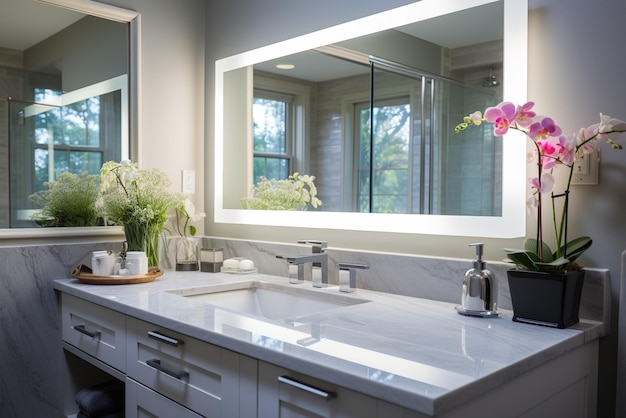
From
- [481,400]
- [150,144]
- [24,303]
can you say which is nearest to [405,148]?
[481,400]

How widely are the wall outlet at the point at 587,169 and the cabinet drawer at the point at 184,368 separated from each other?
0.96 metres

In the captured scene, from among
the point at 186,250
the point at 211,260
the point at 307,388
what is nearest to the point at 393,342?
the point at 307,388

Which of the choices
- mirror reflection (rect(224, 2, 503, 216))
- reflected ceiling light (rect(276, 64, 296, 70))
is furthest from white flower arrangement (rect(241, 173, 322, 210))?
reflected ceiling light (rect(276, 64, 296, 70))

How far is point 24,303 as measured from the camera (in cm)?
199

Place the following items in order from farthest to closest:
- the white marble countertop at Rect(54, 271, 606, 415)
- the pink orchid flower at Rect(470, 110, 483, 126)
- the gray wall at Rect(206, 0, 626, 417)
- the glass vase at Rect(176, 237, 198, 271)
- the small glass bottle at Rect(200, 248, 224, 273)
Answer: the glass vase at Rect(176, 237, 198, 271), the small glass bottle at Rect(200, 248, 224, 273), the pink orchid flower at Rect(470, 110, 483, 126), the gray wall at Rect(206, 0, 626, 417), the white marble countertop at Rect(54, 271, 606, 415)

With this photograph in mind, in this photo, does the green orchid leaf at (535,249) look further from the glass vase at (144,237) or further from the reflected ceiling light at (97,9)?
the reflected ceiling light at (97,9)

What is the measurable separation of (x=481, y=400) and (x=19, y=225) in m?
1.78

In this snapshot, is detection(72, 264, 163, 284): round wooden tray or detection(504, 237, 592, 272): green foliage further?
detection(72, 264, 163, 284): round wooden tray

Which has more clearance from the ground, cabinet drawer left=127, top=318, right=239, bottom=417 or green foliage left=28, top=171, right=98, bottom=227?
green foliage left=28, top=171, right=98, bottom=227

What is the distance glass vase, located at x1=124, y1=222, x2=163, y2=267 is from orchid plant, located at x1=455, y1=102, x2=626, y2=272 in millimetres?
1378

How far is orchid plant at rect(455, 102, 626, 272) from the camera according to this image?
1246 millimetres

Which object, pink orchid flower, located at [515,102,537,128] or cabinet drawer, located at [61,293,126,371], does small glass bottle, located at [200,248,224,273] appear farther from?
pink orchid flower, located at [515,102,537,128]

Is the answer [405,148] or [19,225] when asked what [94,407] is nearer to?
[19,225]

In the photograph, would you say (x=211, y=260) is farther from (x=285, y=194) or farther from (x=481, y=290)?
(x=481, y=290)
